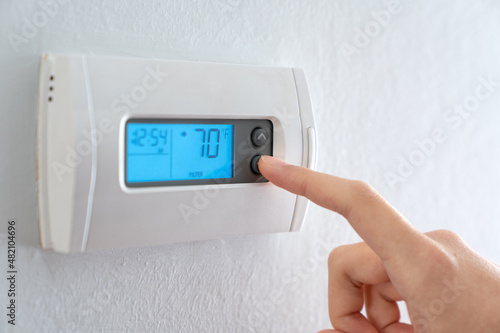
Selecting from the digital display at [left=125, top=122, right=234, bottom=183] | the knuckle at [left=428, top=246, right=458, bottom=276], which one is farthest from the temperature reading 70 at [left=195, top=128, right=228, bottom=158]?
the knuckle at [left=428, top=246, right=458, bottom=276]

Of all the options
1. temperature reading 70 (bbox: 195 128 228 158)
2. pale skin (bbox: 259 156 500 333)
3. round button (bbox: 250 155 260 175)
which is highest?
temperature reading 70 (bbox: 195 128 228 158)

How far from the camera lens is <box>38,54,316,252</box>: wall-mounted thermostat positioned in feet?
1.24

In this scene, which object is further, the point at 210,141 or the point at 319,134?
the point at 319,134

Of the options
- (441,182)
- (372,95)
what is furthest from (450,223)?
(372,95)

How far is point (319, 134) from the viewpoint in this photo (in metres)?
0.56

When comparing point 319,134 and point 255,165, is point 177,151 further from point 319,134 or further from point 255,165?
point 319,134

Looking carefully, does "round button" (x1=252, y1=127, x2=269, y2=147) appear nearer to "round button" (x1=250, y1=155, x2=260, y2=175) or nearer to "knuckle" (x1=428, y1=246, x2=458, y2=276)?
"round button" (x1=250, y1=155, x2=260, y2=175)

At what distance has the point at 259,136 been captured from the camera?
1.53 feet

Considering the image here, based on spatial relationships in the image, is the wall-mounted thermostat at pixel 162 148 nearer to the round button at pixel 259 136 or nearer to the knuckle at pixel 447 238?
the round button at pixel 259 136

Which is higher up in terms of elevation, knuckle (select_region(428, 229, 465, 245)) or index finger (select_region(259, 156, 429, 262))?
index finger (select_region(259, 156, 429, 262))

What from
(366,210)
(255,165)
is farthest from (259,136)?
(366,210)

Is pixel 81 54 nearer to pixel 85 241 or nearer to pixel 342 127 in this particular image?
pixel 85 241

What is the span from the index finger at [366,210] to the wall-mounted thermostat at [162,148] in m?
0.06

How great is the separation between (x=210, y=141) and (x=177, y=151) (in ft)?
0.11
